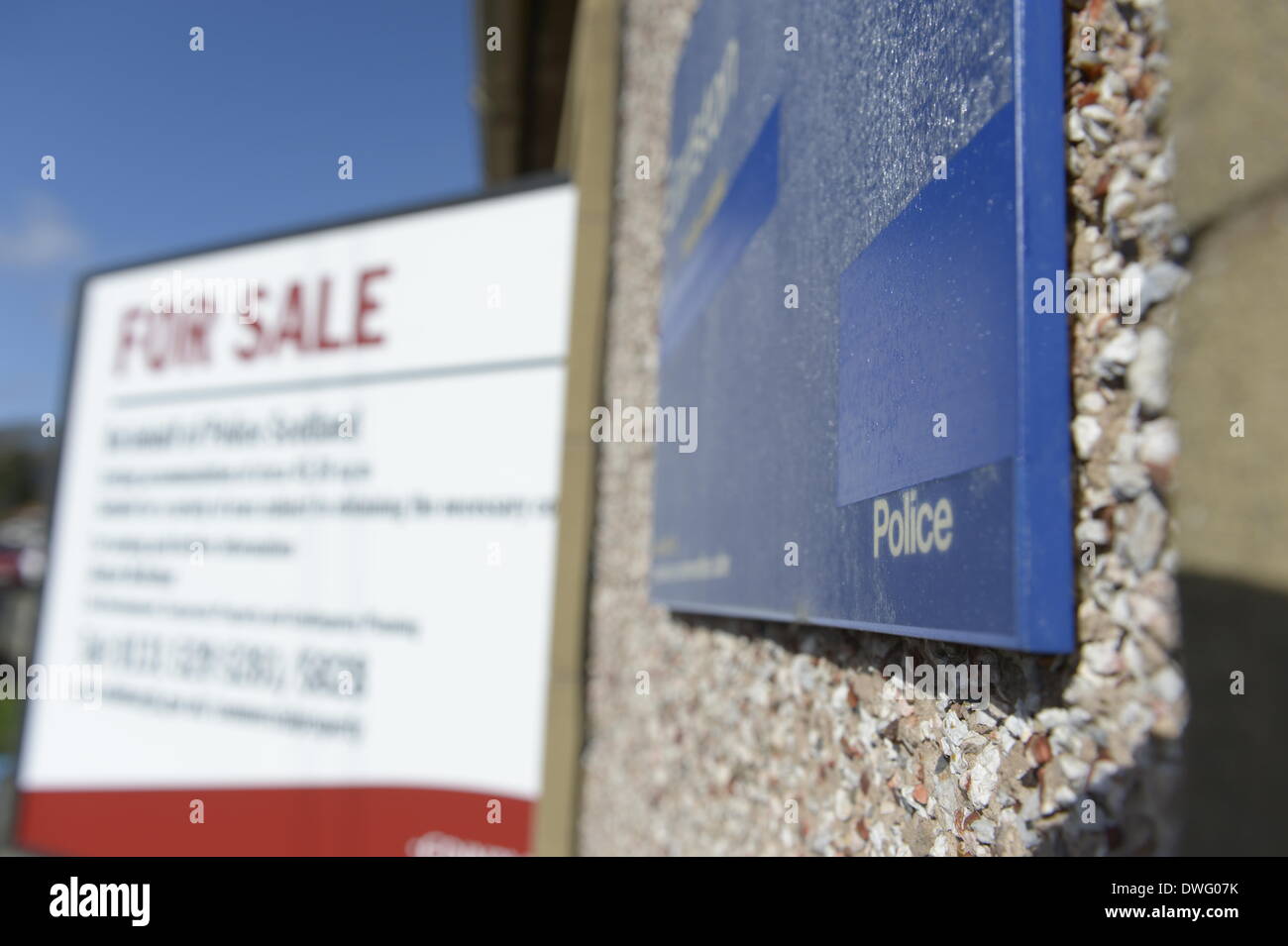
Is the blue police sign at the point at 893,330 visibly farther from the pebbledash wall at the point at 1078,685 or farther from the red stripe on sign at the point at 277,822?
the red stripe on sign at the point at 277,822

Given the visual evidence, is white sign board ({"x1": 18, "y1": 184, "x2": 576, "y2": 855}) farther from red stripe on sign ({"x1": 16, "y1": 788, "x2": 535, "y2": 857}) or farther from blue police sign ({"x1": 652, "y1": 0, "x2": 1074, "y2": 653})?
blue police sign ({"x1": 652, "y1": 0, "x2": 1074, "y2": 653})

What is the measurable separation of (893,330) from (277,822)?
354 cm

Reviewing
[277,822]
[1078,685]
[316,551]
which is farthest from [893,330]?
[277,822]

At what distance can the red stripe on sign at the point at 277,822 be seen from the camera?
3.26m

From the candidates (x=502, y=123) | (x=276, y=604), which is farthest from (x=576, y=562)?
(x=502, y=123)

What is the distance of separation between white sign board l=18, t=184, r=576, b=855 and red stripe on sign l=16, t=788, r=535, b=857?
12mm

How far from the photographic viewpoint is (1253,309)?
2.06ft

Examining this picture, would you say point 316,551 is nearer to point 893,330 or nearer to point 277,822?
point 277,822

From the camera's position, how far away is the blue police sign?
0.77 meters

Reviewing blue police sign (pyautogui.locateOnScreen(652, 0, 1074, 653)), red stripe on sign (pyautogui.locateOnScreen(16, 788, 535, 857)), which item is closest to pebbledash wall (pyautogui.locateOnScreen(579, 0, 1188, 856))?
blue police sign (pyautogui.locateOnScreen(652, 0, 1074, 653))

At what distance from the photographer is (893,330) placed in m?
1.01

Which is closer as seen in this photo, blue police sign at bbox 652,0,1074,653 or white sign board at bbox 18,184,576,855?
blue police sign at bbox 652,0,1074,653
